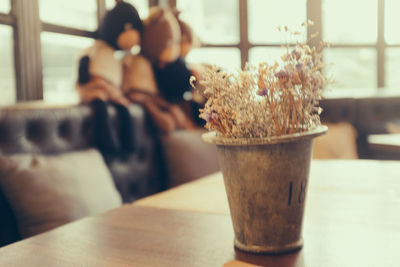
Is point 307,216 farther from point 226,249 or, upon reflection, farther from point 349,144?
point 349,144

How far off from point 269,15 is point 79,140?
213 cm

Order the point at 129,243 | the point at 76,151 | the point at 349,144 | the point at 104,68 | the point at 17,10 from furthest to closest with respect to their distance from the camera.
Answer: the point at 349,144
the point at 104,68
the point at 17,10
the point at 76,151
the point at 129,243

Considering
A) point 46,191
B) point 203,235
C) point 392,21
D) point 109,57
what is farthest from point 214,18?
point 203,235

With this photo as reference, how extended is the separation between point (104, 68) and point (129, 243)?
1.37 metres

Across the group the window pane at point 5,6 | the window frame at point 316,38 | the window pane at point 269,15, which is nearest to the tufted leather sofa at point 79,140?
the window pane at point 5,6

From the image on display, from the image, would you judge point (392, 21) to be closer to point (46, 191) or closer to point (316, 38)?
point (316, 38)

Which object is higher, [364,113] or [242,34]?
[242,34]

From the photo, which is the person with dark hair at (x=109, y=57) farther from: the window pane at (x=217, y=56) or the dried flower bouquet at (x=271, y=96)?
the dried flower bouquet at (x=271, y=96)

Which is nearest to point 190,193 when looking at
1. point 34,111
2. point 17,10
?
point 34,111

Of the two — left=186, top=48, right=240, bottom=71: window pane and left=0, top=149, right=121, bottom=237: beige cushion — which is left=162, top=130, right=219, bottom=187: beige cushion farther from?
left=186, top=48, right=240, bottom=71: window pane

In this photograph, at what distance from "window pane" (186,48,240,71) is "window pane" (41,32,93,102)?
41.4 inches

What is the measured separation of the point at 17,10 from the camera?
1.86 meters

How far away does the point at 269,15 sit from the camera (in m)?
3.37

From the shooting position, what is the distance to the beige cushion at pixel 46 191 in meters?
1.39
